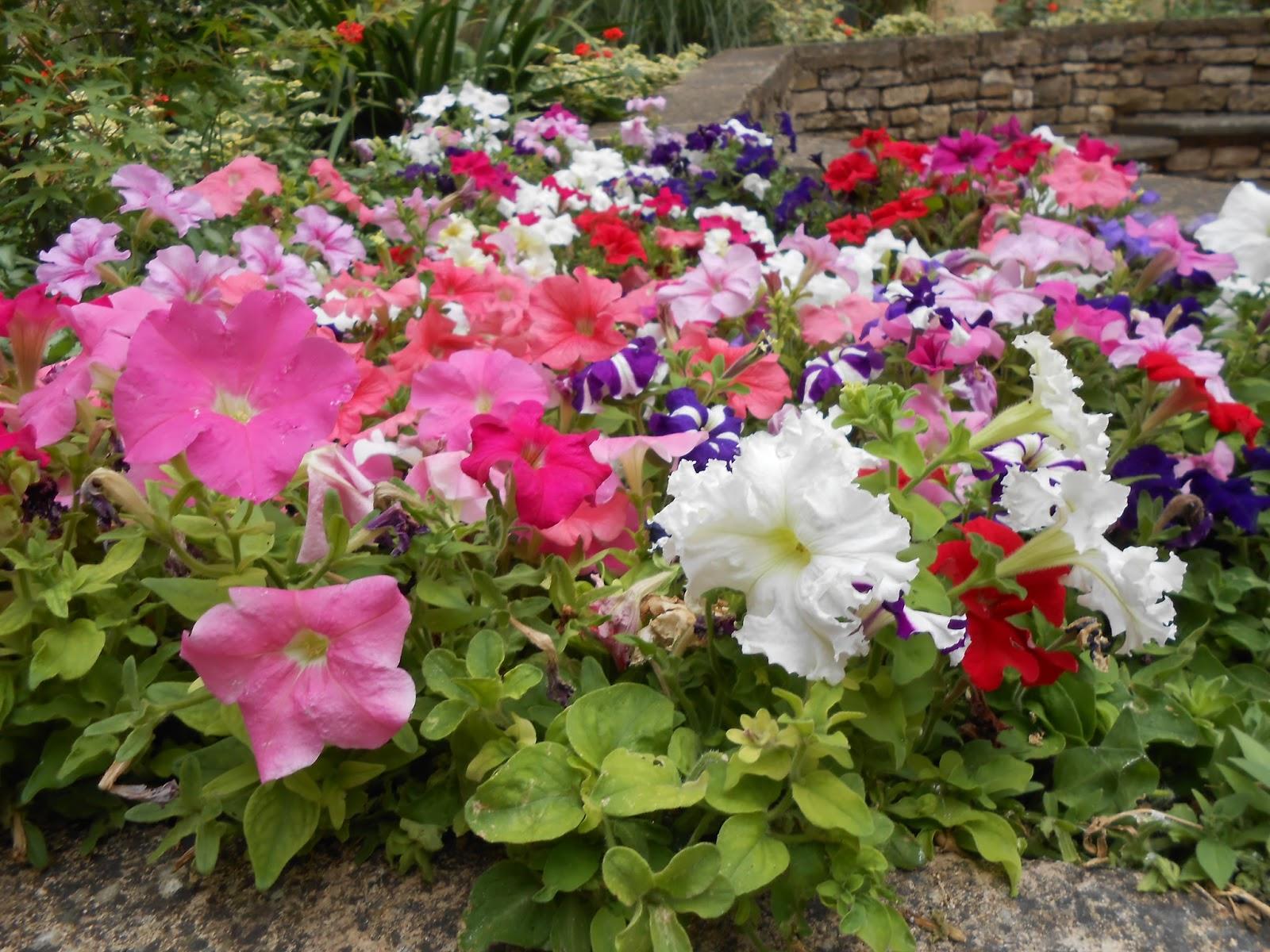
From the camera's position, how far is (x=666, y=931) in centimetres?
80

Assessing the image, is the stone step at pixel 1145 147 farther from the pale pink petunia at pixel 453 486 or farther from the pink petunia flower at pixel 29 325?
the pink petunia flower at pixel 29 325

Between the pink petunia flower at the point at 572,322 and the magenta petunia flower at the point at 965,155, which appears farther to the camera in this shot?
the magenta petunia flower at the point at 965,155

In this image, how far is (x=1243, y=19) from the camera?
7.43 meters

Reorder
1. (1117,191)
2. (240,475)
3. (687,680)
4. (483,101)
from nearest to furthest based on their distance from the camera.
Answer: (240,475), (687,680), (1117,191), (483,101)

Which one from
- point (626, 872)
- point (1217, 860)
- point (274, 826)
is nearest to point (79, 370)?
point (274, 826)

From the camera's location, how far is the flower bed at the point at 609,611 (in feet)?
2.80

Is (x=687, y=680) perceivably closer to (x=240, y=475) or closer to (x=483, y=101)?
(x=240, y=475)

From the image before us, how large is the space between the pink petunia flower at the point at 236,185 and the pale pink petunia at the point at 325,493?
1465 millimetres

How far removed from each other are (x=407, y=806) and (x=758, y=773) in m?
0.40

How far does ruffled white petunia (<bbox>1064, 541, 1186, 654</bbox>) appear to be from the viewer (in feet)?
3.13

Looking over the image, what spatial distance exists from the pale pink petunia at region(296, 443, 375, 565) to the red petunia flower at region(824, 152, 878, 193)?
278 centimetres

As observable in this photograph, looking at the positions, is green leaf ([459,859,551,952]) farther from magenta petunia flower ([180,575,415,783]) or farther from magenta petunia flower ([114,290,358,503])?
magenta petunia flower ([114,290,358,503])

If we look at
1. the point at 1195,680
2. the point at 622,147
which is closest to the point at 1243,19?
the point at 622,147

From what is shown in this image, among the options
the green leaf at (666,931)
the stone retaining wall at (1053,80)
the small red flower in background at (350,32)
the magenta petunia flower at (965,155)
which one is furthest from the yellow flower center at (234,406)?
the stone retaining wall at (1053,80)
